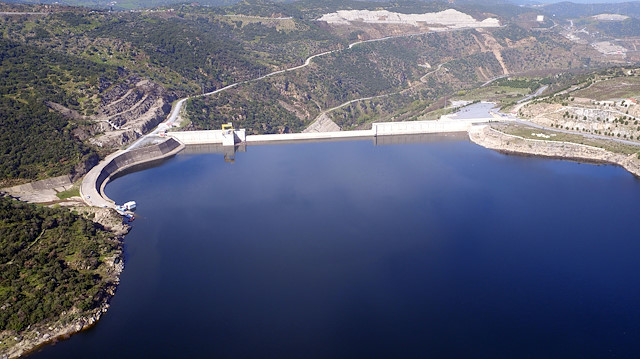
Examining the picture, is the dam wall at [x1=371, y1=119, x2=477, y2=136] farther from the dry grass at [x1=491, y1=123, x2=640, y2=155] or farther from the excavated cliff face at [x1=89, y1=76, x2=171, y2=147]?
the excavated cliff face at [x1=89, y1=76, x2=171, y2=147]

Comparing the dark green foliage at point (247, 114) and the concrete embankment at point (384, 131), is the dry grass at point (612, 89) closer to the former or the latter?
the concrete embankment at point (384, 131)

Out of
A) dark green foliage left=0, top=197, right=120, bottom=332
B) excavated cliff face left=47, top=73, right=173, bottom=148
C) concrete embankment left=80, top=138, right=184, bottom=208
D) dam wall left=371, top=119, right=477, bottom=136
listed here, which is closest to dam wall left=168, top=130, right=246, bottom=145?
concrete embankment left=80, top=138, right=184, bottom=208

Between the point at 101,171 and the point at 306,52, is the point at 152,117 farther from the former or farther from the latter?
the point at 306,52

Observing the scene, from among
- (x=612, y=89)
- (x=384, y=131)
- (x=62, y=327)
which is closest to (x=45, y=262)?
(x=62, y=327)

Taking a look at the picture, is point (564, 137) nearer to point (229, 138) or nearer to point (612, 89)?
point (612, 89)

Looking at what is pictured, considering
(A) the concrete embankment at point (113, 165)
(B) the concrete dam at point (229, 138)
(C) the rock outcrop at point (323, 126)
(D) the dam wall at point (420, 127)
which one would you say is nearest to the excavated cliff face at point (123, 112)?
(A) the concrete embankment at point (113, 165)

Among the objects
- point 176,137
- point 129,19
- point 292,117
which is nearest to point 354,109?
point 292,117
